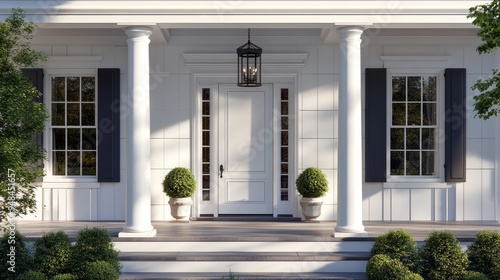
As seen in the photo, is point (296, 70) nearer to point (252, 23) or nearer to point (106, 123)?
point (252, 23)

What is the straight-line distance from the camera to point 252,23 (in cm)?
1027

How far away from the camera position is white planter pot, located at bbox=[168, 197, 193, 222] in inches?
468

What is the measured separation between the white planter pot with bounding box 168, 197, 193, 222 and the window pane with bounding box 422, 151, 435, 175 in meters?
4.33

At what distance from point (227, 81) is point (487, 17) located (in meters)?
5.77

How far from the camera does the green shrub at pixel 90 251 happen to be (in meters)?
8.77

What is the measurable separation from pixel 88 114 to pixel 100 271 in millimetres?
4588

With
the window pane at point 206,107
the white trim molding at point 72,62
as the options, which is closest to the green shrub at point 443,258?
the window pane at point 206,107

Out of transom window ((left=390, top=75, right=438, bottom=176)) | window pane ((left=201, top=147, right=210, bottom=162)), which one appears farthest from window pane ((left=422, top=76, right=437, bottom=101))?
window pane ((left=201, top=147, right=210, bottom=162))

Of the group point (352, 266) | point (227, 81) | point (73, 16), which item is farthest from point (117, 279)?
point (227, 81)

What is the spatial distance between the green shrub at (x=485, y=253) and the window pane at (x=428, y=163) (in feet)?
11.3

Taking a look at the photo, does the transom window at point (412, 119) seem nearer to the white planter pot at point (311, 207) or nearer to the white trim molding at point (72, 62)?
the white planter pot at point (311, 207)

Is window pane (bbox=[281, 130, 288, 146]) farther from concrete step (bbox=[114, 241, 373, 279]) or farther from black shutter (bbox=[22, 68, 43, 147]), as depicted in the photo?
black shutter (bbox=[22, 68, 43, 147])

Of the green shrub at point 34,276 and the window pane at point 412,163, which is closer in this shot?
the green shrub at point 34,276

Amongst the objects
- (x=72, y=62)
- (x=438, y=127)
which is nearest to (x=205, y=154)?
(x=72, y=62)
